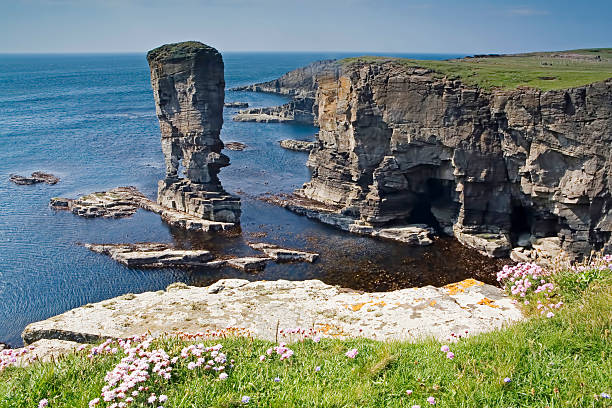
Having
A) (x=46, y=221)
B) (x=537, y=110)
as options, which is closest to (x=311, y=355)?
(x=537, y=110)

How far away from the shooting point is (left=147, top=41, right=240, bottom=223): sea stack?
1991 inches

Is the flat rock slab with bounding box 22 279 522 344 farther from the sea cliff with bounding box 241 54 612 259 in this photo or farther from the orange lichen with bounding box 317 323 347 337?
the sea cliff with bounding box 241 54 612 259

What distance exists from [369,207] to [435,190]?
775 centimetres

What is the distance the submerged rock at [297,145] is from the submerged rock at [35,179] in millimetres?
35594

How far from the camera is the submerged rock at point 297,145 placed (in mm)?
81188

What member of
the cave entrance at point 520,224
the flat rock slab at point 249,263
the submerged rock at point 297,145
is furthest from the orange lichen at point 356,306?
the submerged rock at point 297,145

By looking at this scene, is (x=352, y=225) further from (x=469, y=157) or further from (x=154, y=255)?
(x=154, y=255)

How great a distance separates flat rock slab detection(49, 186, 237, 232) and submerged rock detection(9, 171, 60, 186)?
9.91m

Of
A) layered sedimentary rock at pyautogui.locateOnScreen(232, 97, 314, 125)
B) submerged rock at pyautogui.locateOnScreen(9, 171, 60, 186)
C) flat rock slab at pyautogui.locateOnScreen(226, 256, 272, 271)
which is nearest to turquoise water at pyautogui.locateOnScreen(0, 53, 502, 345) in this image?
flat rock slab at pyautogui.locateOnScreen(226, 256, 272, 271)

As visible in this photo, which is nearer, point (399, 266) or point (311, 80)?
point (399, 266)

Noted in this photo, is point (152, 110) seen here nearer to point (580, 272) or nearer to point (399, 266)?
point (399, 266)

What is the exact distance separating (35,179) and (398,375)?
65.6 m

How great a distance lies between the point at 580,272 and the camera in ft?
40.9

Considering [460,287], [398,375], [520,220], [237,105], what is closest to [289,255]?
[520,220]
